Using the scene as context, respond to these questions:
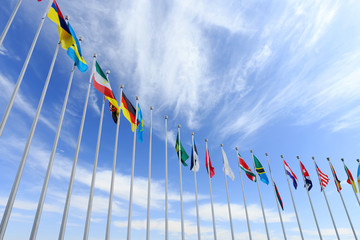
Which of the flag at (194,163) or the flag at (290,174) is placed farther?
the flag at (290,174)

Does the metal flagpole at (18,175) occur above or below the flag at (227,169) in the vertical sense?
below

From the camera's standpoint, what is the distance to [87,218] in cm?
978

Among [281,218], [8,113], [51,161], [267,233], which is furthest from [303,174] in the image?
[8,113]

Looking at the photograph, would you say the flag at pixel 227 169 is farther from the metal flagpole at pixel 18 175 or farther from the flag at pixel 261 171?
the metal flagpole at pixel 18 175

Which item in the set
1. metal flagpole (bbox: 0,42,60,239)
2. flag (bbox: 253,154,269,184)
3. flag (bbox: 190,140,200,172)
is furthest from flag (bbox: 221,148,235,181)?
metal flagpole (bbox: 0,42,60,239)

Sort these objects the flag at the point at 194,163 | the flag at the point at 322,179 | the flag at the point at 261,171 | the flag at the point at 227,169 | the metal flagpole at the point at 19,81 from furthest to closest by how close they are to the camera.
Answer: the flag at the point at 322,179 < the flag at the point at 261,171 < the flag at the point at 227,169 < the flag at the point at 194,163 < the metal flagpole at the point at 19,81

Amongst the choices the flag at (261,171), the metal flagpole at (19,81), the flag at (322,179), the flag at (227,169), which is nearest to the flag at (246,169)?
the flag at (261,171)

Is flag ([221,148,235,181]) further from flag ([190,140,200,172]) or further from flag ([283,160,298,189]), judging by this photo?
flag ([283,160,298,189])

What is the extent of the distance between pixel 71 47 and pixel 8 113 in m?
4.65

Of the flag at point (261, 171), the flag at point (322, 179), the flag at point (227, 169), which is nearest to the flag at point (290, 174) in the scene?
the flag at point (261, 171)

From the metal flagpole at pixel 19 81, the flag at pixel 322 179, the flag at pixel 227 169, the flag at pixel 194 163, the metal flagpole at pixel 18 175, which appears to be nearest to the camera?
the metal flagpole at pixel 18 175

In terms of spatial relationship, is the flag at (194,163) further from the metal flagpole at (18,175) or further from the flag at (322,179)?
the flag at (322,179)

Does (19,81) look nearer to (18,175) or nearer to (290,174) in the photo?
(18,175)

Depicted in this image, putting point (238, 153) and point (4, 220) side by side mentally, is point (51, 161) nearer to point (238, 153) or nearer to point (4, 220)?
point (4, 220)
